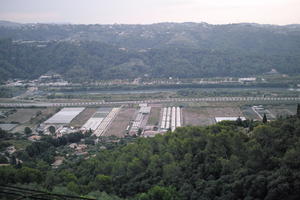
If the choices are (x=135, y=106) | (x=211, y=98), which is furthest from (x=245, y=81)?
(x=135, y=106)

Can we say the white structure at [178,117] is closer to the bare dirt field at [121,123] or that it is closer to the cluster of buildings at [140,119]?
the cluster of buildings at [140,119]

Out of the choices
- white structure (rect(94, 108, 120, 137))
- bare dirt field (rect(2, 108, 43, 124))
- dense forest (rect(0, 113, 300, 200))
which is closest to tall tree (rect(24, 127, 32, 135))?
bare dirt field (rect(2, 108, 43, 124))

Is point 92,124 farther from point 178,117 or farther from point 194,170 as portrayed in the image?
point 194,170

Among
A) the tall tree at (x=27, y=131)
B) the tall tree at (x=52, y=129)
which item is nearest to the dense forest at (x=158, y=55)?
the tall tree at (x=52, y=129)

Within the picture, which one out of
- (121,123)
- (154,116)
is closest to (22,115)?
(121,123)

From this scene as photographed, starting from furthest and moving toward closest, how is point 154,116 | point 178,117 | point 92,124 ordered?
1. point 154,116
2. point 178,117
3. point 92,124
